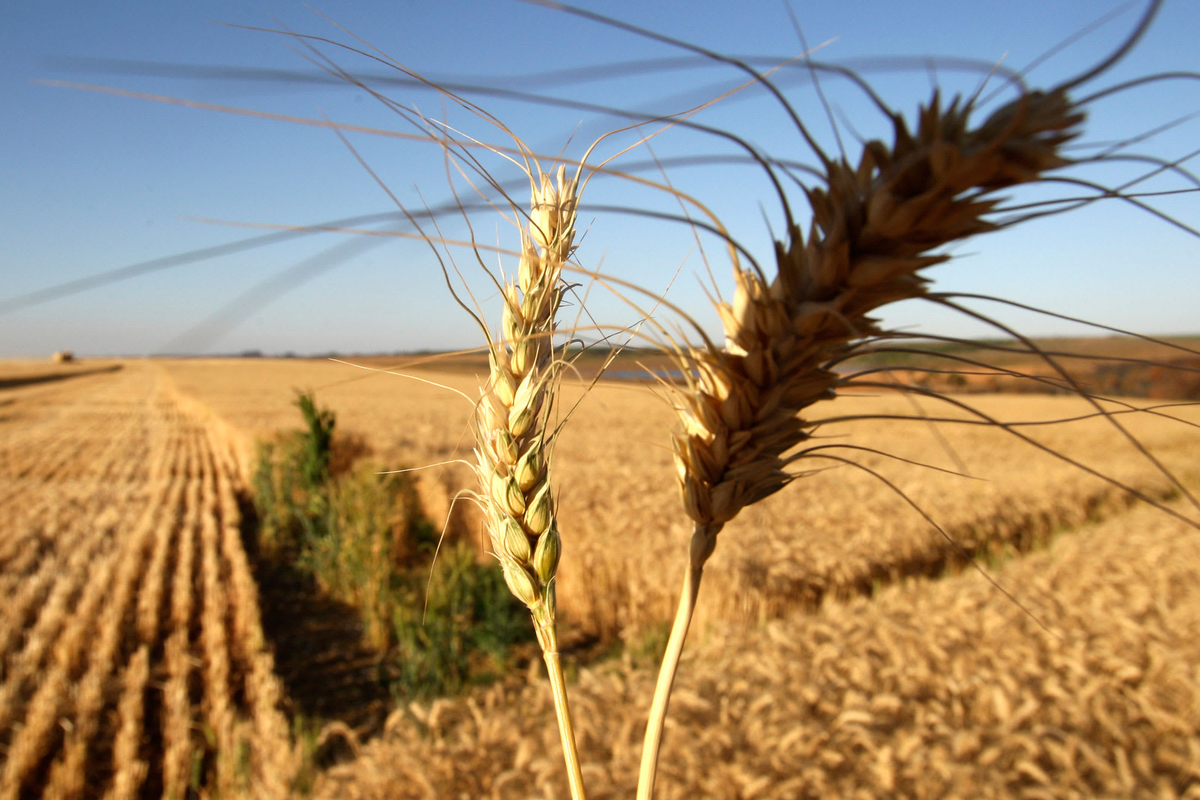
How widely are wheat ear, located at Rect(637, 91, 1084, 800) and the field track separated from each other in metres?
3.99

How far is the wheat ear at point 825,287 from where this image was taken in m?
0.55

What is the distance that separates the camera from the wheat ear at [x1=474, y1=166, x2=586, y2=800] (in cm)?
86

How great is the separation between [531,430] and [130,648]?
23.0ft

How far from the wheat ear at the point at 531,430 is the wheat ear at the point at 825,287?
0.62 ft

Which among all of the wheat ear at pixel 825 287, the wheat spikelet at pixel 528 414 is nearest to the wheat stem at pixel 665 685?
the wheat ear at pixel 825 287

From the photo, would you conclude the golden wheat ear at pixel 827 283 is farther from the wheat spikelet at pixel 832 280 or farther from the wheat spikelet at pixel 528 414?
the wheat spikelet at pixel 528 414

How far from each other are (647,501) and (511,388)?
6973 millimetres

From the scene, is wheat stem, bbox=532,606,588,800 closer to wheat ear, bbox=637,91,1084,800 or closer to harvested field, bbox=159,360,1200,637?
wheat ear, bbox=637,91,1084,800

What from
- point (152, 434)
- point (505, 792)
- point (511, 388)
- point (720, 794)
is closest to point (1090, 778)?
point (720, 794)

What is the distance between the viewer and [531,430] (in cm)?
90

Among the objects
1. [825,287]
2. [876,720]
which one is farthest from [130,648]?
[825,287]

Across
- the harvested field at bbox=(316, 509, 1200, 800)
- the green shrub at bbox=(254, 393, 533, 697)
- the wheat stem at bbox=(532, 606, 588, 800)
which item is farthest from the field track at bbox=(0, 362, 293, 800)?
the wheat stem at bbox=(532, 606, 588, 800)

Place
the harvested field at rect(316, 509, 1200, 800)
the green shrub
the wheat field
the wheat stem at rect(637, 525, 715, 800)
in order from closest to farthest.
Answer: the wheat stem at rect(637, 525, 715, 800) < the harvested field at rect(316, 509, 1200, 800) < the wheat field < the green shrub

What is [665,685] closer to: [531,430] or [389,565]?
[531,430]
